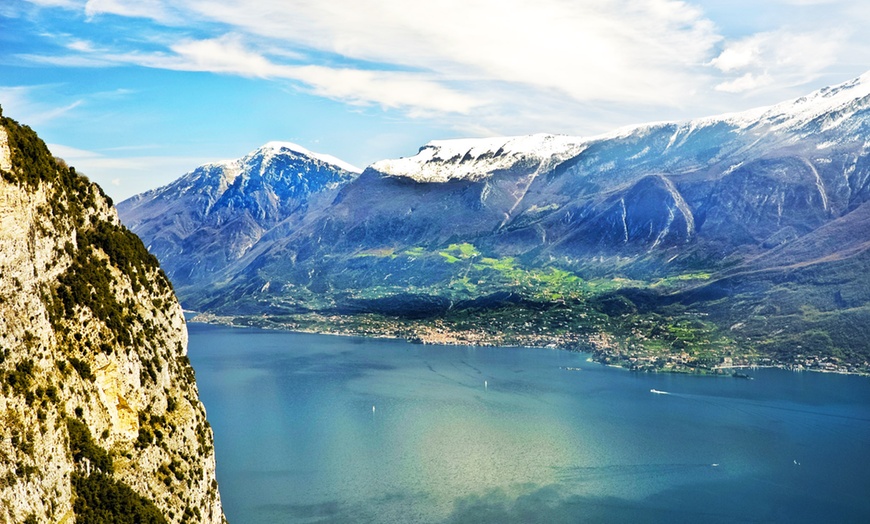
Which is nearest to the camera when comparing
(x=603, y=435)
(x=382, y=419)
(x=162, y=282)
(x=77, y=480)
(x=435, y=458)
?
(x=77, y=480)

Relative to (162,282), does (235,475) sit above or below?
below

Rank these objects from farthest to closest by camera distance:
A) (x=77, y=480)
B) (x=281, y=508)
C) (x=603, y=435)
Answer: (x=603, y=435) < (x=281, y=508) < (x=77, y=480)

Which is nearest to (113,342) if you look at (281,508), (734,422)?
(281,508)

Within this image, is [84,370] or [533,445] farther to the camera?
[533,445]

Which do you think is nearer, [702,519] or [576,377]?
[702,519]

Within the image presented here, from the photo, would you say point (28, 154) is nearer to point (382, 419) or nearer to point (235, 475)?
point (235, 475)
